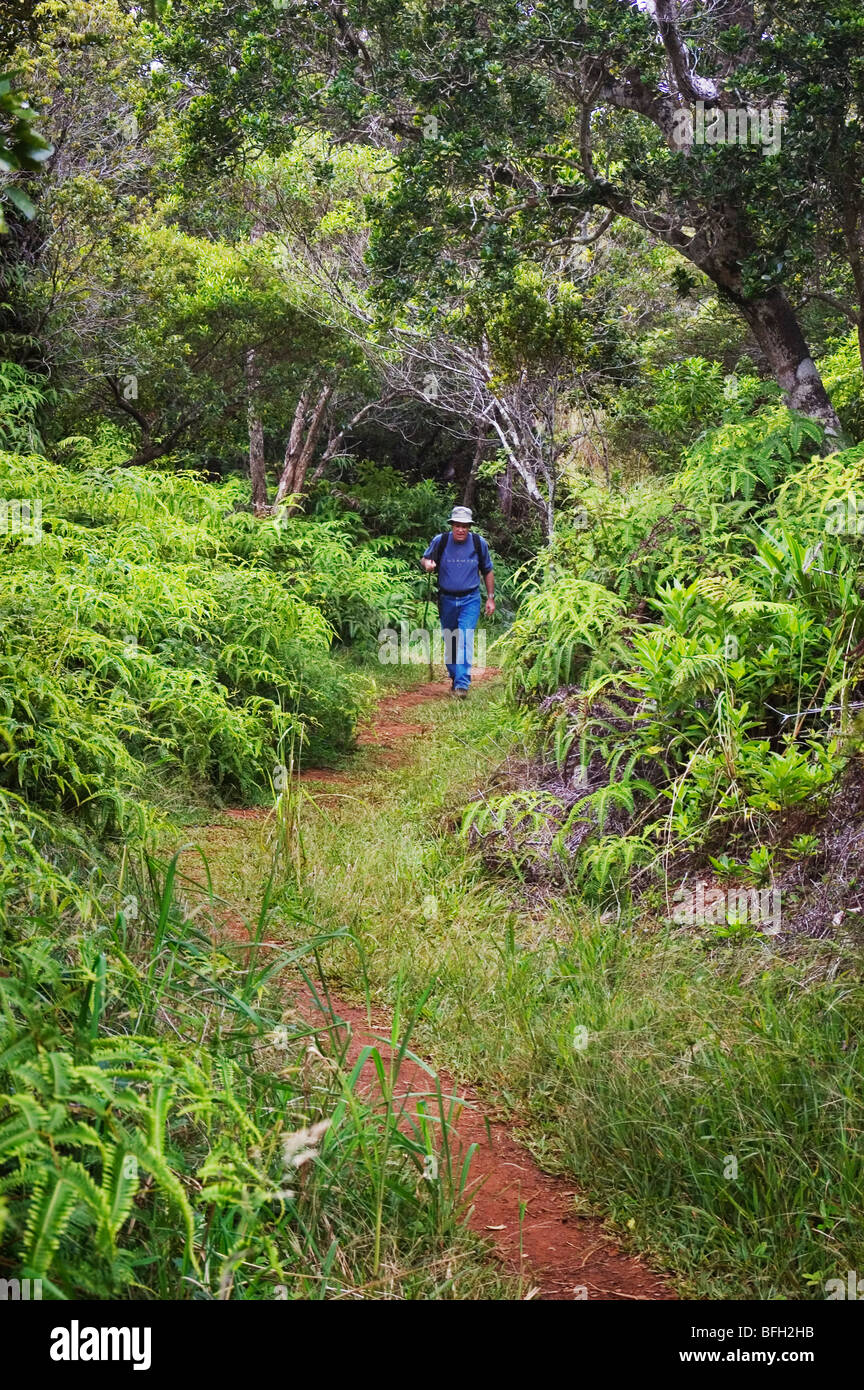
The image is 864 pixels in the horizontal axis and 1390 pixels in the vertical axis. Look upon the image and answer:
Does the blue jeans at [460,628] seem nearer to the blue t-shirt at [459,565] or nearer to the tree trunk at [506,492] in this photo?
the blue t-shirt at [459,565]

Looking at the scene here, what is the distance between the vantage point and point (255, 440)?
16.3 metres

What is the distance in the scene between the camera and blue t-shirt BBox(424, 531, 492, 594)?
11.2 m

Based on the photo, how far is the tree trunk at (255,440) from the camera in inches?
614

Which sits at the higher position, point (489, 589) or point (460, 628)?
point (489, 589)

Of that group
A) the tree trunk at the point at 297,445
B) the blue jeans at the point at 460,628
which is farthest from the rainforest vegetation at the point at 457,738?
the tree trunk at the point at 297,445

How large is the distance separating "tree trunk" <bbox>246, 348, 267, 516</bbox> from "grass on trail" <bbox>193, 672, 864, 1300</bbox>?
11.0 meters

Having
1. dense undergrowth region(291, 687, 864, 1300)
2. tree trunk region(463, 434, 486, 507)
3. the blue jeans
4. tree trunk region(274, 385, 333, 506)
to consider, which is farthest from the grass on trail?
tree trunk region(463, 434, 486, 507)

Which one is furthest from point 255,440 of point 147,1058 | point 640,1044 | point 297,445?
point 147,1058

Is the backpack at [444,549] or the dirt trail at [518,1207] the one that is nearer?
the dirt trail at [518,1207]

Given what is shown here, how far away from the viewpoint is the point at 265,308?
1443cm

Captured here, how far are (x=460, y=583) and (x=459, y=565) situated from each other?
0.18m

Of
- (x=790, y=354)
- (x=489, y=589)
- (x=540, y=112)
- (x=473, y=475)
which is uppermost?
(x=540, y=112)

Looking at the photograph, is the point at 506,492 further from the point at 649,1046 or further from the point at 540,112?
the point at 649,1046

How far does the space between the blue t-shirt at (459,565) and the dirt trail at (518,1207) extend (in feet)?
24.3
